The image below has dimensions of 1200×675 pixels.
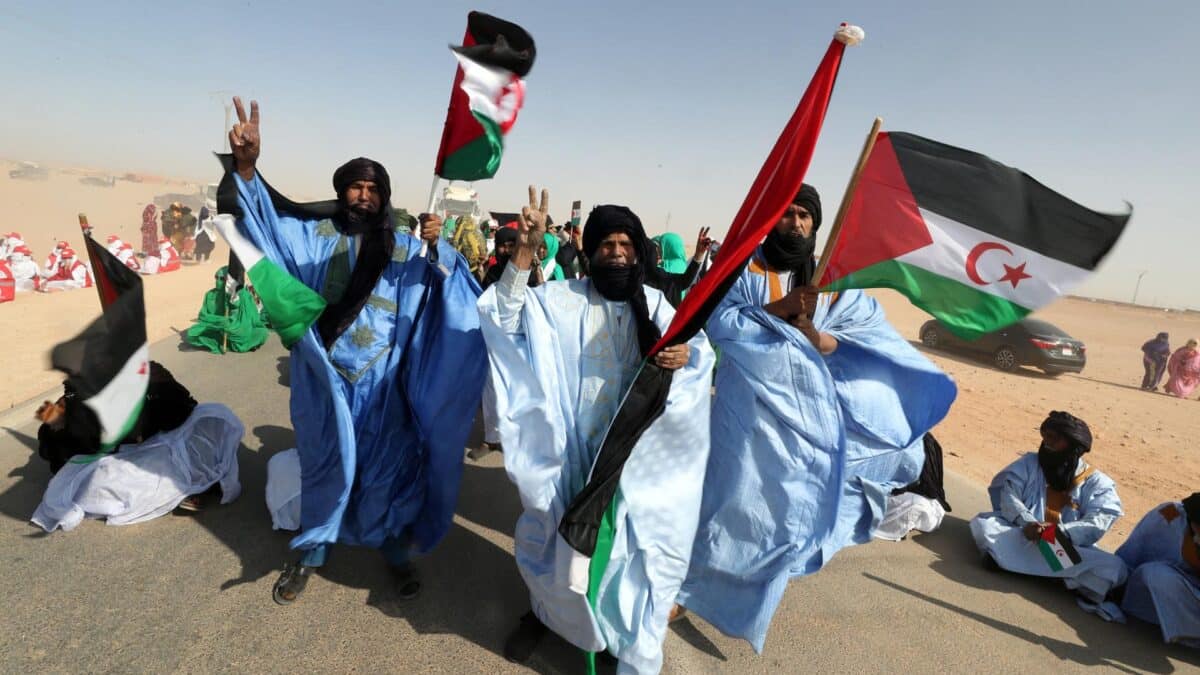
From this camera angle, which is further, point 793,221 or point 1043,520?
point 1043,520

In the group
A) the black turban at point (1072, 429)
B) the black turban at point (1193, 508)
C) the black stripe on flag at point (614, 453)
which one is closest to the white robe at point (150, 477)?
the black stripe on flag at point (614, 453)

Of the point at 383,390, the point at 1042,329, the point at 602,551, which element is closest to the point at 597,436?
the point at 602,551

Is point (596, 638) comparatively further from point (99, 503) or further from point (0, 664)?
point (99, 503)

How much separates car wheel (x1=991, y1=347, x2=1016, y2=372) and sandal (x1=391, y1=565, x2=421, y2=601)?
14.5 m

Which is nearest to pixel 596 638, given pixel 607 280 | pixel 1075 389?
pixel 607 280

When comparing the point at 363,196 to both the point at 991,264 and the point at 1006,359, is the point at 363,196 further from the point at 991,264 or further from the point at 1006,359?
the point at 1006,359

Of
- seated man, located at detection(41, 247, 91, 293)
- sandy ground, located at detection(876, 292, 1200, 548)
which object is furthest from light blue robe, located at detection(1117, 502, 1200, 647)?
seated man, located at detection(41, 247, 91, 293)

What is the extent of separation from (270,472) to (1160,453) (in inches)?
416

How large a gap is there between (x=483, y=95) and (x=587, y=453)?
1752 millimetres

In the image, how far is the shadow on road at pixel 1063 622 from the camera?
308cm

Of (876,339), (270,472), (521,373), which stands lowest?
(270,472)

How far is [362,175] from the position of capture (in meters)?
2.84

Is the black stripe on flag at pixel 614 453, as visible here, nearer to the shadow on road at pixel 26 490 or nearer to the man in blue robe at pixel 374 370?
the man in blue robe at pixel 374 370

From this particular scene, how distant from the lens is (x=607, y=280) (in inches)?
97.8
